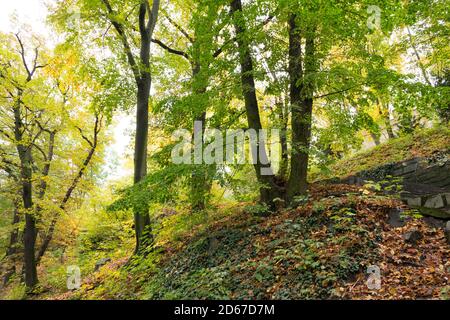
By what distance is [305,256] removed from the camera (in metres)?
5.32

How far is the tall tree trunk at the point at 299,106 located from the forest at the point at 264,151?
0.03m

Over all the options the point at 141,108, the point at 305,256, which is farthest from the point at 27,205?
the point at 305,256

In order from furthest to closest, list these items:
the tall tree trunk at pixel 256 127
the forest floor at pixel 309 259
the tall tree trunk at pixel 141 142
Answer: the tall tree trunk at pixel 141 142 → the tall tree trunk at pixel 256 127 → the forest floor at pixel 309 259

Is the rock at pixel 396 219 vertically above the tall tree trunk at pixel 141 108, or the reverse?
the tall tree trunk at pixel 141 108

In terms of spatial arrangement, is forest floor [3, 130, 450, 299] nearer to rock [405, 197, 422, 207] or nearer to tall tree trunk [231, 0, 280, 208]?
rock [405, 197, 422, 207]

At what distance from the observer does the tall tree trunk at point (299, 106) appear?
7184mm

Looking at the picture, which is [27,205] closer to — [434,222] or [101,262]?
[101,262]

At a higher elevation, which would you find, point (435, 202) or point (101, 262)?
point (435, 202)

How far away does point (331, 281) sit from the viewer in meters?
4.66

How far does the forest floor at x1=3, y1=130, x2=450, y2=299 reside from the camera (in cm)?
457

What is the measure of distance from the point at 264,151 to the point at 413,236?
12.3 feet

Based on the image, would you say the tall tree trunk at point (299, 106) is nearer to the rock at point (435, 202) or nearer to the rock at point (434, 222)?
the rock at point (435, 202)

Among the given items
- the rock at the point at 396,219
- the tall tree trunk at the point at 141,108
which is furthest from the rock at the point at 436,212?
the tall tree trunk at the point at 141,108

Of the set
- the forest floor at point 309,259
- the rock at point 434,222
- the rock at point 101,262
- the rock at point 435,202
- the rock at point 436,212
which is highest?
the rock at point 435,202
